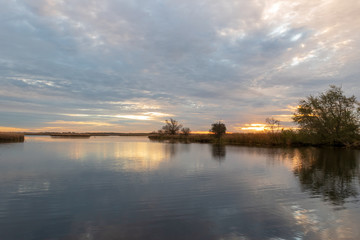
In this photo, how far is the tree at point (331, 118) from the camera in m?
36.5

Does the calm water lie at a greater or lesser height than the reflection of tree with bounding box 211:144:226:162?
lesser

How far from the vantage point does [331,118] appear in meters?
37.2

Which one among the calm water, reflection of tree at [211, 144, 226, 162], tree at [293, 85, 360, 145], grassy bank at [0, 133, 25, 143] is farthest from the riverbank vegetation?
grassy bank at [0, 133, 25, 143]

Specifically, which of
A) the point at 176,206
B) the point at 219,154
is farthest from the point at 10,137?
the point at 176,206

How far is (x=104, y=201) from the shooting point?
766 centimetres

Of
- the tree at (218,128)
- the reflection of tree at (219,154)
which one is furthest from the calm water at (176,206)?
the tree at (218,128)

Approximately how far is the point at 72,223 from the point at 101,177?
5895 millimetres

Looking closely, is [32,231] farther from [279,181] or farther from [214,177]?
[279,181]

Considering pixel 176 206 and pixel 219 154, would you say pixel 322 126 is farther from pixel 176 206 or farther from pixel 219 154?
pixel 176 206

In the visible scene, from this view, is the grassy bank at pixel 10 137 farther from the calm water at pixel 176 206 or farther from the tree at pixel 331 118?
the tree at pixel 331 118

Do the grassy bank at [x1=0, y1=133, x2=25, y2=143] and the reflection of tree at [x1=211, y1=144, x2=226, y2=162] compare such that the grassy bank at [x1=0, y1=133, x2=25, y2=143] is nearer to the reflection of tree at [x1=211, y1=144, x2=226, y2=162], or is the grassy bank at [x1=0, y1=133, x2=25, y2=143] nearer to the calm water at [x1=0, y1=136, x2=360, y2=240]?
the calm water at [x1=0, y1=136, x2=360, y2=240]

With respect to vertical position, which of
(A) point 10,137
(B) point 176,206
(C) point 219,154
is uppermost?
(A) point 10,137

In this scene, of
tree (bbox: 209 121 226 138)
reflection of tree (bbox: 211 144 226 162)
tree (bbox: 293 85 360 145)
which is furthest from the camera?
tree (bbox: 209 121 226 138)

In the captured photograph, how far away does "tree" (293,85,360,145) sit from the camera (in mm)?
36531
